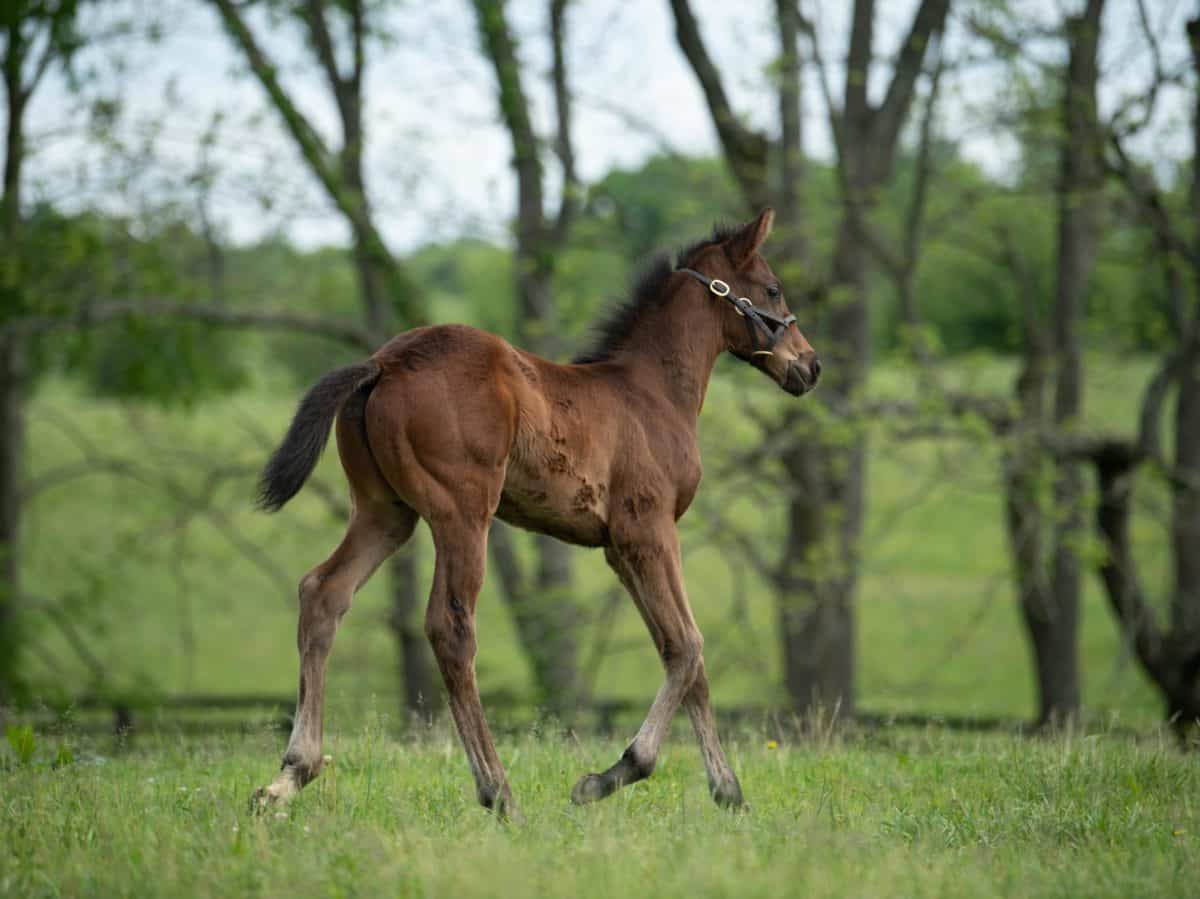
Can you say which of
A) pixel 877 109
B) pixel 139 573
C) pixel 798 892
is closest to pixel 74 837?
pixel 798 892

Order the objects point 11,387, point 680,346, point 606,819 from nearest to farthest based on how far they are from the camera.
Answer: point 606,819 < point 680,346 < point 11,387

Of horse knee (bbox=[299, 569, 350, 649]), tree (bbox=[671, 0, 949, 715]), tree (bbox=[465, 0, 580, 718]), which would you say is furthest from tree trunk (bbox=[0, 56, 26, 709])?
horse knee (bbox=[299, 569, 350, 649])

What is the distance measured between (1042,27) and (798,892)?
12.2 m

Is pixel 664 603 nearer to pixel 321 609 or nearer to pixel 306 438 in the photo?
pixel 321 609

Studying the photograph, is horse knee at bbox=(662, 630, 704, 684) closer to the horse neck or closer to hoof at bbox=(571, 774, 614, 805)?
hoof at bbox=(571, 774, 614, 805)

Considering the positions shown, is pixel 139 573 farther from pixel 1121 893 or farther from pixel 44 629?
pixel 1121 893

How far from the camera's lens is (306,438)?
481 cm

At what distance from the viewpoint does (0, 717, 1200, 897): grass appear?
379 cm

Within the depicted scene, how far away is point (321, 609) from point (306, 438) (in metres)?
0.74

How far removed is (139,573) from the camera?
32219 millimetres

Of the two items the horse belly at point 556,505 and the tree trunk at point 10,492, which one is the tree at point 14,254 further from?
the horse belly at point 556,505

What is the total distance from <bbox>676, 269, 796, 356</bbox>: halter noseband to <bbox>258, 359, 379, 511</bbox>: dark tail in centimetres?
185

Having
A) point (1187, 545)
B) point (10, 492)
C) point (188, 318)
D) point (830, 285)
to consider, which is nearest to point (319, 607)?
point (830, 285)

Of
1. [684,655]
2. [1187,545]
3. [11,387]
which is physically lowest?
[1187,545]
